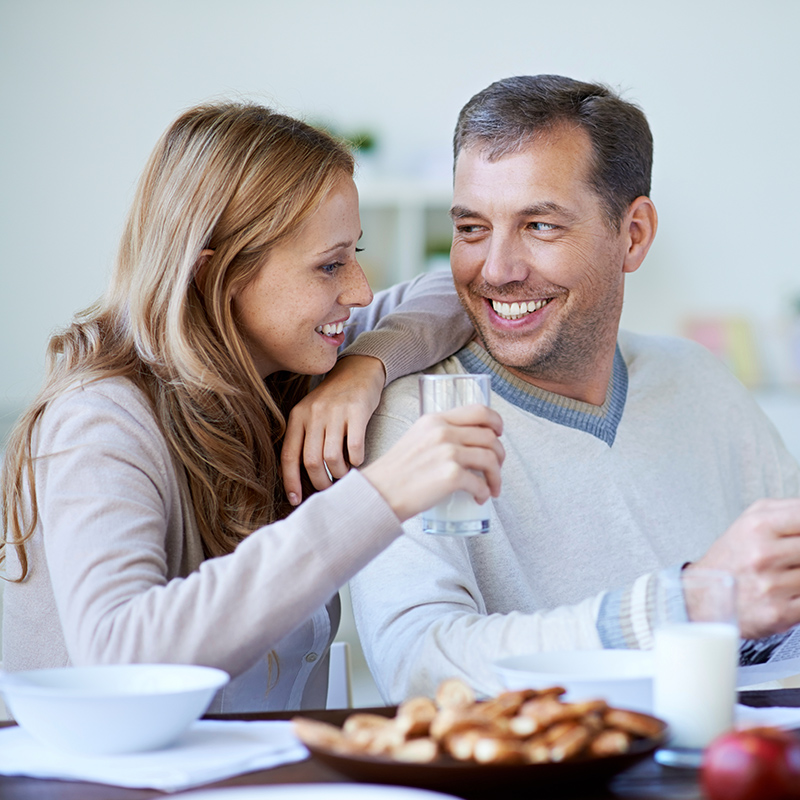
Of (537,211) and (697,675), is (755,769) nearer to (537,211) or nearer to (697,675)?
(697,675)

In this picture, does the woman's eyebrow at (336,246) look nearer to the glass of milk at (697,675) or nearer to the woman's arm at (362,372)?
the woman's arm at (362,372)

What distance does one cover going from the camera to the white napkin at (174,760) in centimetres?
77

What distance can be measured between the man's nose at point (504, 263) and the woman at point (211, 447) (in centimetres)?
17

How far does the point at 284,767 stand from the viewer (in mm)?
805

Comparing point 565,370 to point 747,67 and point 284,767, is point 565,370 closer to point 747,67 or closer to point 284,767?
point 284,767

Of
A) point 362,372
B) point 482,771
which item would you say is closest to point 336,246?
point 362,372

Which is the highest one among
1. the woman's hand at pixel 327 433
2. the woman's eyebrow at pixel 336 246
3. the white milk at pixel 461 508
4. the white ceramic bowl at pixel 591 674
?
the woman's eyebrow at pixel 336 246

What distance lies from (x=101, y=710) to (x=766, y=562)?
681 millimetres

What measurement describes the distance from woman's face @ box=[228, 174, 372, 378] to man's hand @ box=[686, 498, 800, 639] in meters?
0.66


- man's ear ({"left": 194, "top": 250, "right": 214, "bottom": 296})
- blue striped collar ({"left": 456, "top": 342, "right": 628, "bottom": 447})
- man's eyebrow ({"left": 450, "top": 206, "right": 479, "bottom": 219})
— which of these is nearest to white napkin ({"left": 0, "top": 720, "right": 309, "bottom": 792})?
man's ear ({"left": 194, "top": 250, "right": 214, "bottom": 296})

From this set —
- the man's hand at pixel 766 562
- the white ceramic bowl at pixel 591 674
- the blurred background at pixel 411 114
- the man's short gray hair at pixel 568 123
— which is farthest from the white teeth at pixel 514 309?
the blurred background at pixel 411 114

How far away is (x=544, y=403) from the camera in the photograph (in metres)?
1.66

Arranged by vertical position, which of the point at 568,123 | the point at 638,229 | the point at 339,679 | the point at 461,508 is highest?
the point at 568,123

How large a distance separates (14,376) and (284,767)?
314 centimetres
